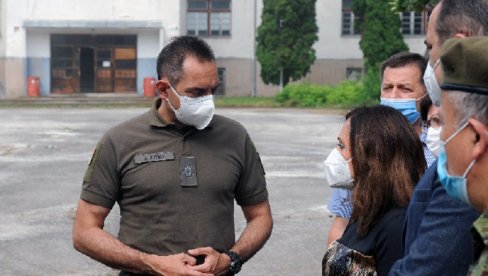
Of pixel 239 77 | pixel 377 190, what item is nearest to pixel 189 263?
pixel 377 190

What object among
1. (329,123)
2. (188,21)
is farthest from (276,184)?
(188,21)

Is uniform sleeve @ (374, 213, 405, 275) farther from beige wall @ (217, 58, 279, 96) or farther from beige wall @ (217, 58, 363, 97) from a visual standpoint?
beige wall @ (217, 58, 279, 96)

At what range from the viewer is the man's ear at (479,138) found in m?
2.27

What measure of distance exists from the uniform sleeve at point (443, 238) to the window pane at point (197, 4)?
4991 centimetres

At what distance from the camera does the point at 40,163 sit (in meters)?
19.0

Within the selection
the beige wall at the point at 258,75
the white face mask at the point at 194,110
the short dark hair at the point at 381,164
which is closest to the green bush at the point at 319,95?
the beige wall at the point at 258,75

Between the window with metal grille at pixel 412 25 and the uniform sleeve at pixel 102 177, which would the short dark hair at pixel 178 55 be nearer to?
the uniform sleeve at pixel 102 177

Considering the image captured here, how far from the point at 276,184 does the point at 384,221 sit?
→ 12207 millimetres

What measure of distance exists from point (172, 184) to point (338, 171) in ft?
2.37

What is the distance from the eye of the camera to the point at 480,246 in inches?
90.7

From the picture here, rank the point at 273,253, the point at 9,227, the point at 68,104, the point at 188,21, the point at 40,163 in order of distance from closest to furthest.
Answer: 1. the point at 273,253
2. the point at 9,227
3. the point at 40,163
4. the point at 68,104
5. the point at 188,21

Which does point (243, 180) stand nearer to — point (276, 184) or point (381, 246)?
point (381, 246)

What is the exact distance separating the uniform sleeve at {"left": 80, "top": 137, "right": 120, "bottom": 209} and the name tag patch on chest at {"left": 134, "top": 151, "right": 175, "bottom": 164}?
0.11 m

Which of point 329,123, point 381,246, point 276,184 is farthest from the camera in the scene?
point 329,123
